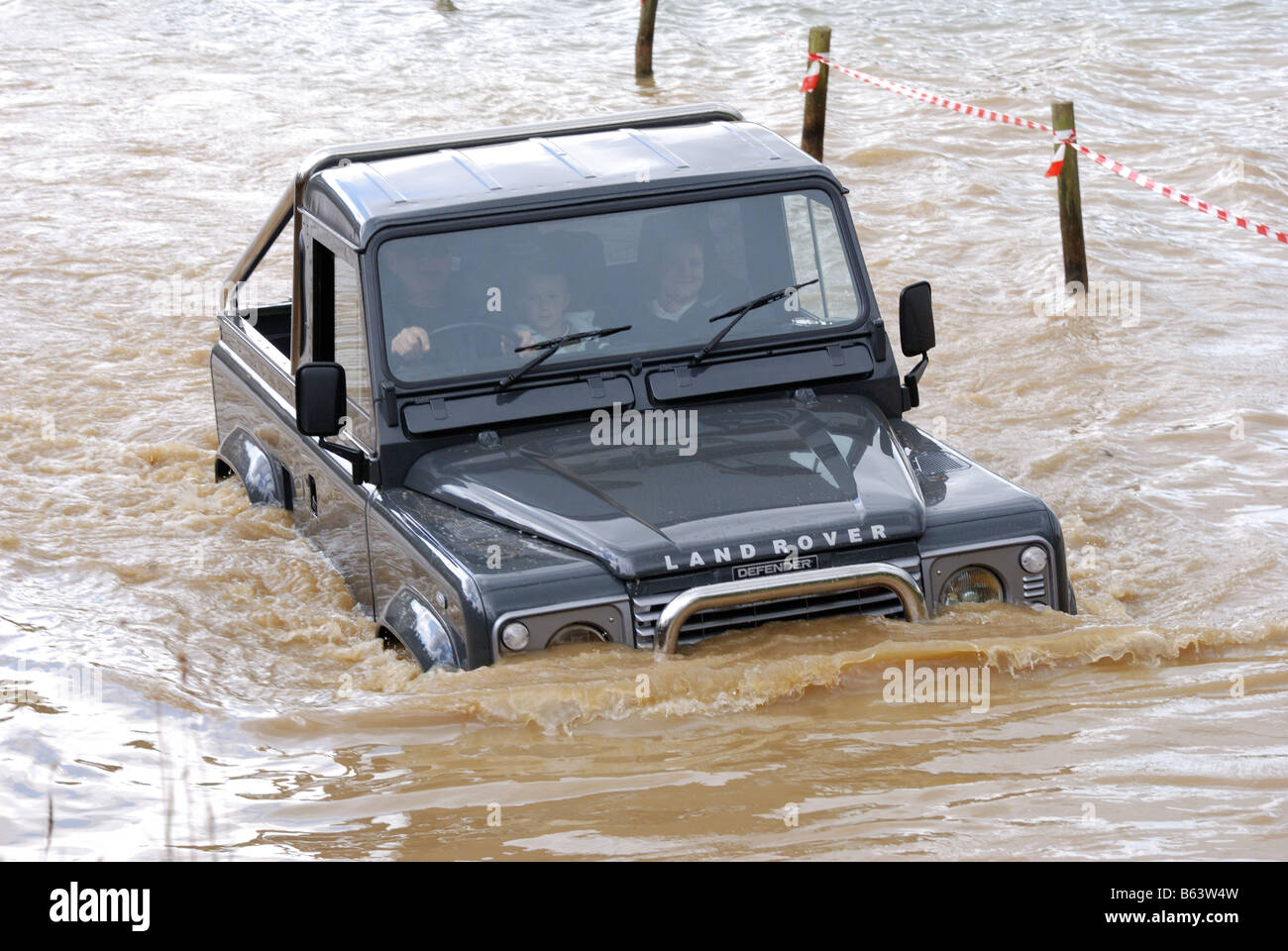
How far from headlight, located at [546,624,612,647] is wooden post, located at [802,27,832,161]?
9652mm

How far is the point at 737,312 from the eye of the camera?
5707 mm

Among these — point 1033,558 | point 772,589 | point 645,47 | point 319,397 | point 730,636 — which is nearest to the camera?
point 772,589

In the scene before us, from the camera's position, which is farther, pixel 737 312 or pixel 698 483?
pixel 737 312

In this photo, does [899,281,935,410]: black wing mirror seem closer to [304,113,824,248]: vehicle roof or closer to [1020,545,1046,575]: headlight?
[304,113,824,248]: vehicle roof

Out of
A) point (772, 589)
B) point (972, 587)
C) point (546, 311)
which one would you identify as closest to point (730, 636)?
point (772, 589)

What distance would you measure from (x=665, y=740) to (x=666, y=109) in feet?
9.19

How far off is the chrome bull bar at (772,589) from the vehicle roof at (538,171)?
1.68 metres

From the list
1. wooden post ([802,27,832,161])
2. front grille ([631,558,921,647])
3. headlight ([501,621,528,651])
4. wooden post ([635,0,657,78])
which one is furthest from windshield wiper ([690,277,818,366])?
wooden post ([635,0,657,78])

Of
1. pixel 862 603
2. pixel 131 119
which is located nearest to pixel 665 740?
pixel 862 603

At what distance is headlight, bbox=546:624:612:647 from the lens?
4766 millimetres

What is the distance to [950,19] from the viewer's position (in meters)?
21.8

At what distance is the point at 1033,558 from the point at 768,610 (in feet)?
2.81

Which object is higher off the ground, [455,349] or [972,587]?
[455,349]

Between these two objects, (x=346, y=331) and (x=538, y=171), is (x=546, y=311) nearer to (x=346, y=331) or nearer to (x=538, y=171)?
(x=538, y=171)
